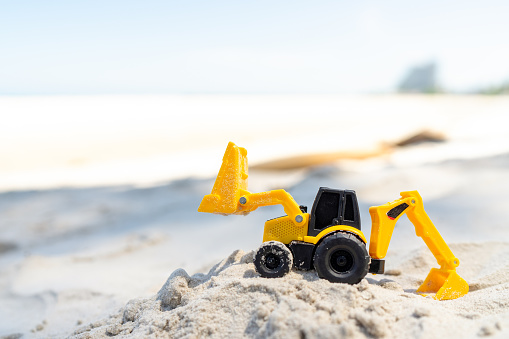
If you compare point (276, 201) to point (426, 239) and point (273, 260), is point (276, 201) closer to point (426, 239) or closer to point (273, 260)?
point (273, 260)

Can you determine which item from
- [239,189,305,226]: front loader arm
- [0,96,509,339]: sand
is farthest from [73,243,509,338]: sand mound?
[239,189,305,226]: front loader arm

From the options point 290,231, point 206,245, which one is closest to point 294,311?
point 290,231

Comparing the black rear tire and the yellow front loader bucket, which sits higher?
the black rear tire

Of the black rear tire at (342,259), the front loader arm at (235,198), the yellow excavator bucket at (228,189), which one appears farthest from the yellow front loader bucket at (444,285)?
the yellow excavator bucket at (228,189)

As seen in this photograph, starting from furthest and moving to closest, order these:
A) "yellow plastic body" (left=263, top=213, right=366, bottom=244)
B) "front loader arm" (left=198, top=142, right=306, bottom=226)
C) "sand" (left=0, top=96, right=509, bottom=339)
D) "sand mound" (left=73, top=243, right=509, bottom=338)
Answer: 1. "front loader arm" (left=198, top=142, right=306, bottom=226)
2. "yellow plastic body" (left=263, top=213, right=366, bottom=244)
3. "sand" (left=0, top=96, right=509, bottom=339)
4. "sand mound" (left=73, top=243, right=509, bottom=338)

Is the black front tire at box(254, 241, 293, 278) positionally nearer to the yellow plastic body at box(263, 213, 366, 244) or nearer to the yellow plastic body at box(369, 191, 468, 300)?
the yellow plastic body at box(263, 213, 366, 244)

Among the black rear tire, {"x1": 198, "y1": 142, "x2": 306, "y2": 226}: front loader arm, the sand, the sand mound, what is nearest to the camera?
the sand mound

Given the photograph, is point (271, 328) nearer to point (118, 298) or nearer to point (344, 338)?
point (344, 338)

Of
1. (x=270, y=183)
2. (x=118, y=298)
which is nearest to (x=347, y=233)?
(x=118, y=298)

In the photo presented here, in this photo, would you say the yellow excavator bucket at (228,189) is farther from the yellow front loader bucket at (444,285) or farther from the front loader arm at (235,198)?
the yellow front loader bucket at (444,285)
